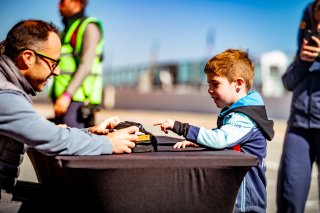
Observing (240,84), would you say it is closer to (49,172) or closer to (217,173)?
(217,173)

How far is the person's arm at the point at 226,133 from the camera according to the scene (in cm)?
224

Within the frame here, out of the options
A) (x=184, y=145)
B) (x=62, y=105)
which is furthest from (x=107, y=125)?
(x=62, y=105)

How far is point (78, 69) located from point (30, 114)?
77.6 inches

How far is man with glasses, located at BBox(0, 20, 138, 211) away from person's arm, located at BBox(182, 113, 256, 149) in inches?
11.3

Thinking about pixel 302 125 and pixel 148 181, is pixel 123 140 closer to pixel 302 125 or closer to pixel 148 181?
pixel 148 181

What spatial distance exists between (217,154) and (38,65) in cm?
81

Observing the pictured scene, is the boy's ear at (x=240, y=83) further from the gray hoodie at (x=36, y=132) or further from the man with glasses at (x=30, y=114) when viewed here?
the gray hoodie at (x=36, y=132)

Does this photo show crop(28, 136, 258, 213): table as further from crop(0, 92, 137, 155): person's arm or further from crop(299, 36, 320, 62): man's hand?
crop(299, 36, 320, 62): man's hand

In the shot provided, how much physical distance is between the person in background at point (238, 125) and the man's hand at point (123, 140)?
0.28 m

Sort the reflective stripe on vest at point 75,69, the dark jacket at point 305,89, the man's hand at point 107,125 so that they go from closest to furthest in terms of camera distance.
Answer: the man's hand at point 107,125 < the dark jacket at point 305,89 < the reflective stripe on vest at point 75,69

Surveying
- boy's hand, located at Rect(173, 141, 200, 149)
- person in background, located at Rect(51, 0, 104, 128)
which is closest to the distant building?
person in background, located at Rect(51, 0, 104, 128)

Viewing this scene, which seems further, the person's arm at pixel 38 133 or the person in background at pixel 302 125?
the person in background at pixel 302 125

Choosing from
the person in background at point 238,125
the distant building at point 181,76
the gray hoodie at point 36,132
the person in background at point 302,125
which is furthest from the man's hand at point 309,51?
the distant building at point 181,76

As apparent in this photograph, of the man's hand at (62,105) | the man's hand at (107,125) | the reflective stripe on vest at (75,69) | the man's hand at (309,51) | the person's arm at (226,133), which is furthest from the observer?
the reflective stripe on vest at (75,69)
